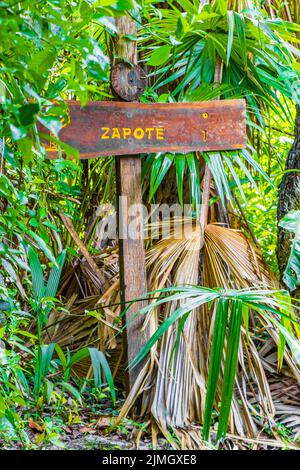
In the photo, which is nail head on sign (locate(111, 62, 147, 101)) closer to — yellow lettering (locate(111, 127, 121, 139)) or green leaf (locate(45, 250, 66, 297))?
yellow lettering (locate(111, 127, 121, 139))

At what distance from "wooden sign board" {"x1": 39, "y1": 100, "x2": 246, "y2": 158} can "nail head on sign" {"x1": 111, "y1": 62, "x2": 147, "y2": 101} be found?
5 centimetres

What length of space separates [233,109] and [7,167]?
2.70 feet

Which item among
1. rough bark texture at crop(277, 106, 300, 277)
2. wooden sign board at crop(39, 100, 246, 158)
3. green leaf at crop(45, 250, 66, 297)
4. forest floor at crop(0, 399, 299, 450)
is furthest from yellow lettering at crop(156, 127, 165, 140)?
forest floor at crop(0, 399, 299, 450)

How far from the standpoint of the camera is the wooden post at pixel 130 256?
232 cm

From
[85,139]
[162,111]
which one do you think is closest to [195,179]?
[162,111]

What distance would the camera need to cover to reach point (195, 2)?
2441 mm

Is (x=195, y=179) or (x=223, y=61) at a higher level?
(x=223, y=61)

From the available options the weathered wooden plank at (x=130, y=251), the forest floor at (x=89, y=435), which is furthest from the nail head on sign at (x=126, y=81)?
the forest floor at (x=89, y=435)

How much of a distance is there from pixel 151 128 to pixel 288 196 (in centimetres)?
78

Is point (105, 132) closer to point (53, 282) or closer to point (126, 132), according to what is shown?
point (126, 132)

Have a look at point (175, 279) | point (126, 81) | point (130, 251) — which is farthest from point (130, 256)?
point (126, 81)
